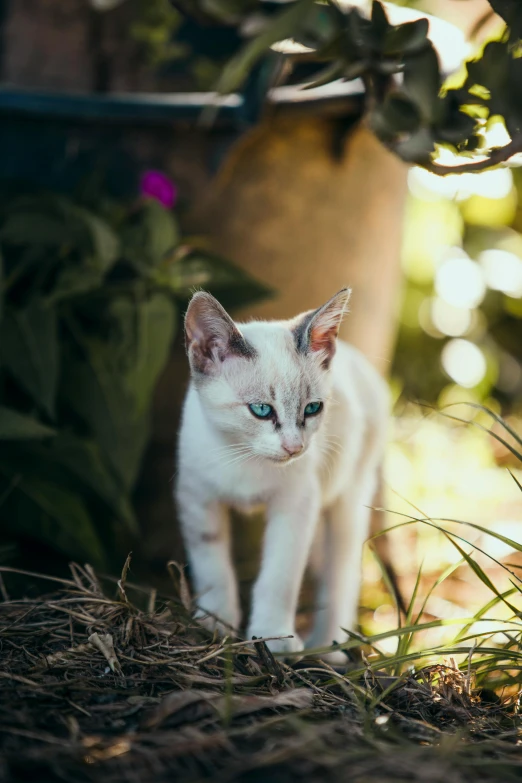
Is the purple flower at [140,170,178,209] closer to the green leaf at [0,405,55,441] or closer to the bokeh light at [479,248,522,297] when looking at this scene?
the green leaf at [0,405,55,441]

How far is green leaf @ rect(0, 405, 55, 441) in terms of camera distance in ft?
5.19

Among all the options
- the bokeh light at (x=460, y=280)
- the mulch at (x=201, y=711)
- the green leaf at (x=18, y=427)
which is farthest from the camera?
the bokeh light at (x=460, y=280)

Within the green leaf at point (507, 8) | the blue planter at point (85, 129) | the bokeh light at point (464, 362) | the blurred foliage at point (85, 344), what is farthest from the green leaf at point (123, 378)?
the bokeh light at point (464, 362)

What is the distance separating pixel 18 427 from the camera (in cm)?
160

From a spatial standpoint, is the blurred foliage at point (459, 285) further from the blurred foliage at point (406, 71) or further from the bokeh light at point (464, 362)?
the blurred foliage at point (406, 71)

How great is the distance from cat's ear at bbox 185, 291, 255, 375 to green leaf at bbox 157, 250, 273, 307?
433 mm

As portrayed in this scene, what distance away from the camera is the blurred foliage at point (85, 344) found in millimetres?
1785

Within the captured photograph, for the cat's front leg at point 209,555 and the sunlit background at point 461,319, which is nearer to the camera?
the cat's front leg at point 209,555

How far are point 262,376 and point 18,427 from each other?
0.50 meters

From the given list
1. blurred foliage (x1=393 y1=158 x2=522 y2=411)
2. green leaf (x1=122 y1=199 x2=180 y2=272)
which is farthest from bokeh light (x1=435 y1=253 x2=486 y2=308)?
green leaf (x1=122 y1=199 x2=180 y2=272)

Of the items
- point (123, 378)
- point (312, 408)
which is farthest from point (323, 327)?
point (123, 378)

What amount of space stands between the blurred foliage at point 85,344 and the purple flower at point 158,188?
0.9 inches

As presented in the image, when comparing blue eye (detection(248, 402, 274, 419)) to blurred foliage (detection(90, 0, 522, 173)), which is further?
blue eye (detection(248, 402, 274, 419))

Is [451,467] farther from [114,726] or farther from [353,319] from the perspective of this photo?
[114,726]
